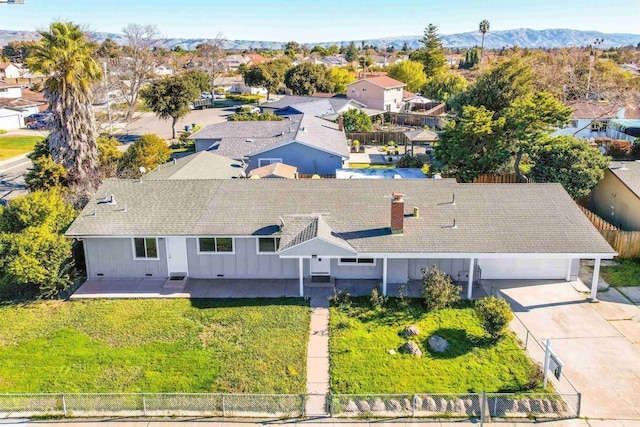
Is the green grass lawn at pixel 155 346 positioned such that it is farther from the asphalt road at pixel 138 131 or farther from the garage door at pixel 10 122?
the garage door at pixel 10 122

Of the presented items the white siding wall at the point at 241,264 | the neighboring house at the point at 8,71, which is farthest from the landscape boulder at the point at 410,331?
the neighboring house at the point at 8,71

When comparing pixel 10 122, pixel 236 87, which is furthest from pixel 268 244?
pixel 236 87

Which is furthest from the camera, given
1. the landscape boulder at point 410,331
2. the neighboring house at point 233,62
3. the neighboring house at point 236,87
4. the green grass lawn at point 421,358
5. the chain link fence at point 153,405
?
the neighboring house at point 233,62

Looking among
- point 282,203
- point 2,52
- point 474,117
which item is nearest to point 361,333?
point 282,203

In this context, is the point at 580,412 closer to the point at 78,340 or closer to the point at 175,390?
the point at 175,390

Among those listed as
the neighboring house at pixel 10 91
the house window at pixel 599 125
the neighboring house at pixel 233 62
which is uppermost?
the neighboring house at pixel 233 62

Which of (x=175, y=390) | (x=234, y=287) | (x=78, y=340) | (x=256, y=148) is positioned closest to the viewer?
(x=175, y=390)
